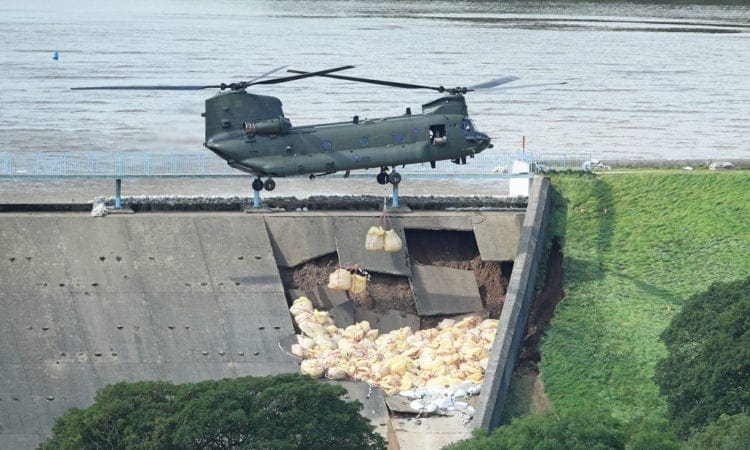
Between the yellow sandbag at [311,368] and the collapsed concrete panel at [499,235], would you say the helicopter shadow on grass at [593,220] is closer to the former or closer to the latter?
the collapsed concrete panel at [499,235]

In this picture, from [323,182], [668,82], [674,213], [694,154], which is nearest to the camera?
[674,213]

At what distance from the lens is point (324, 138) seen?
43062 millimetres

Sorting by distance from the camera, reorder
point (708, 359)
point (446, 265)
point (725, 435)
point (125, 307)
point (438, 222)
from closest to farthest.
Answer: point (725, 435), point (708, 359), point (125, 307), point (446, 265), point (438, 222)

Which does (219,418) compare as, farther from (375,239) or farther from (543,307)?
(543,307)

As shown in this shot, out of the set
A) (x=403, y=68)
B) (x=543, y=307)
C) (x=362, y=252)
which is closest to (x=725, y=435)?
(x=543, y=307)

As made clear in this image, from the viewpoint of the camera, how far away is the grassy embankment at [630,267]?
39.9 meters

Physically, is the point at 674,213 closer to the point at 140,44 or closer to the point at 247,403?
the point at 247,403

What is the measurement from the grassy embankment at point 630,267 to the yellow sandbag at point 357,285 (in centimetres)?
534

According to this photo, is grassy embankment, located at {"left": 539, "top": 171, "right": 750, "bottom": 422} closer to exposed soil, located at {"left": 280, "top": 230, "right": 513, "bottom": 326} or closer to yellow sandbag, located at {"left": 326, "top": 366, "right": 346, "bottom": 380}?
exposed soil, located at {"left": 280, "top": 230, "right": 513, "bottom": 326}

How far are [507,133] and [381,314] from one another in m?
23.0

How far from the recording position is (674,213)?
1842 inches

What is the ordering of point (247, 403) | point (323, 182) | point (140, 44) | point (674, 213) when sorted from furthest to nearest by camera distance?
point (140, 44), point (323, 182), point (674, 213), point (247, 403)

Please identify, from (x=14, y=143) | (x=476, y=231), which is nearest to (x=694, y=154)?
(x=476, y=231)

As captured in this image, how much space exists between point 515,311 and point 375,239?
4994mm
